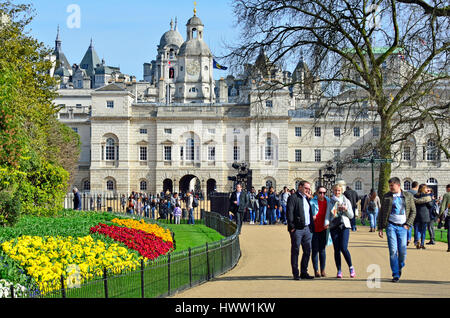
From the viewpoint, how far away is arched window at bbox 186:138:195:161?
69794 mm

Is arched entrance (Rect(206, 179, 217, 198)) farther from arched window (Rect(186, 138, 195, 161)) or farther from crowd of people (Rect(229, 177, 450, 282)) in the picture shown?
crowd of people (Rect(229, 177, 450, 282))

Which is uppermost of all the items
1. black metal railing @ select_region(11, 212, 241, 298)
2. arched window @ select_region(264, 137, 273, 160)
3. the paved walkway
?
arched window @ select_region(264, 137, 273, 160)

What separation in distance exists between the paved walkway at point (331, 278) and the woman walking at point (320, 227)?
0.32 m

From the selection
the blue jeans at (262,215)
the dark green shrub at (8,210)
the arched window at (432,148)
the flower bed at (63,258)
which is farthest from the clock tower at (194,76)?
the flower bed at (63,258)

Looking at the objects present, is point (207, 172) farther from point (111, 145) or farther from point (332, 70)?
point (332, 70)

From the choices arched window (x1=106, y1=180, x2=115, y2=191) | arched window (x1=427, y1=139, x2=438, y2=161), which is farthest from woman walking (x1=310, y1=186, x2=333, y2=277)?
arched window (x1=106, y1=180, x2=115, y2=191)

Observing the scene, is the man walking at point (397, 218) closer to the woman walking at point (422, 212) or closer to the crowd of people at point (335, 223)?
the crowd of people at point (335, 223)

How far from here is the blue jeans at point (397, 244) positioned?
11.2 metres

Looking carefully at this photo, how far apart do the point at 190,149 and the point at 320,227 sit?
58.3m

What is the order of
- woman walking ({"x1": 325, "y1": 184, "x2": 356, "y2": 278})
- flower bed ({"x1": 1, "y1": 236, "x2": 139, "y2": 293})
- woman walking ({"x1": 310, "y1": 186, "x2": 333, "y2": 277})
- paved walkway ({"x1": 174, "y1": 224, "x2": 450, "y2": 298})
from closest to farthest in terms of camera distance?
paved walkway ({"x1": 174, "y1": 224, "x2": 450, "y2": 298}), flower bed ({"x1": 1, "y1": 236, "x2": 139, "y2": 293}), woman walking ({"x1": 325, "y1": 184, "x2": 356, "y2": 278}), woman walking ({"x1": 310, "y1": 186, "x2": 333, "y2": 277})

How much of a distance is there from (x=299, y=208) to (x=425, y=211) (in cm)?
696

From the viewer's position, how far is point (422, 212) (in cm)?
1731

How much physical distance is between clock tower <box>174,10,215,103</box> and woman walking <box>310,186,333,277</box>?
83432 millimetres
